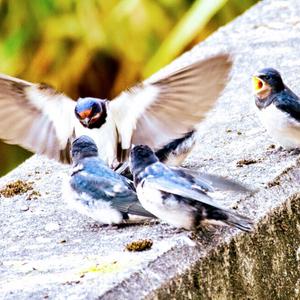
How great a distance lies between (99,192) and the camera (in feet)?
11.1

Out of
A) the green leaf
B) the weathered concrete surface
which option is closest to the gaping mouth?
the weathered concrete surface

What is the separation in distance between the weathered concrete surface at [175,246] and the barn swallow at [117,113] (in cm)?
18

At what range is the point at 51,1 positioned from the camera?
7.25 metres

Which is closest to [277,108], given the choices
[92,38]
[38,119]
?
[38,119]

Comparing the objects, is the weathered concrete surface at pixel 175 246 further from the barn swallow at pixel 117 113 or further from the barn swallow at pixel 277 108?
the barn swallow at pixel 117 113

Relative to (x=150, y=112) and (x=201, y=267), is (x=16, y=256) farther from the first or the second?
(x=150, y=112)

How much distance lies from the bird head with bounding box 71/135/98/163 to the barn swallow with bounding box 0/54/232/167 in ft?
0.89

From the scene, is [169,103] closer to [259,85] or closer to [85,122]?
[85,122]

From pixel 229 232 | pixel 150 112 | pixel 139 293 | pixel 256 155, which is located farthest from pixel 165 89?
pixel 139 293

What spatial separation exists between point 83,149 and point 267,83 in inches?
32.6

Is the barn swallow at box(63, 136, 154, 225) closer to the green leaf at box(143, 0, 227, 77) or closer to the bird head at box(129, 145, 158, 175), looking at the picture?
the bird head at box(129, 145, 158, 175)

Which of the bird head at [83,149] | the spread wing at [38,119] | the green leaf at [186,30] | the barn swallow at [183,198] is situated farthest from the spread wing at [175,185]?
the green leaf at [186,30]

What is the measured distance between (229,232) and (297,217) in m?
0.37

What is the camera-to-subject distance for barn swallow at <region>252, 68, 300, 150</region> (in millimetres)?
4031
